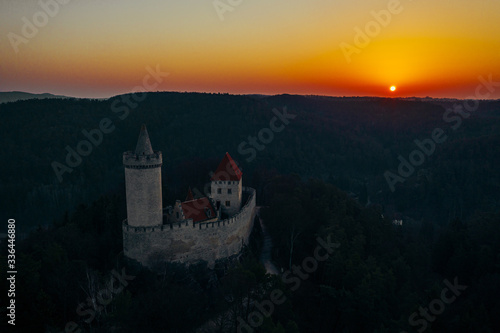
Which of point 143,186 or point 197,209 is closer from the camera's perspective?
point 143,186

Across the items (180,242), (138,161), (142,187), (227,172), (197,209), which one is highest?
(138,161)
